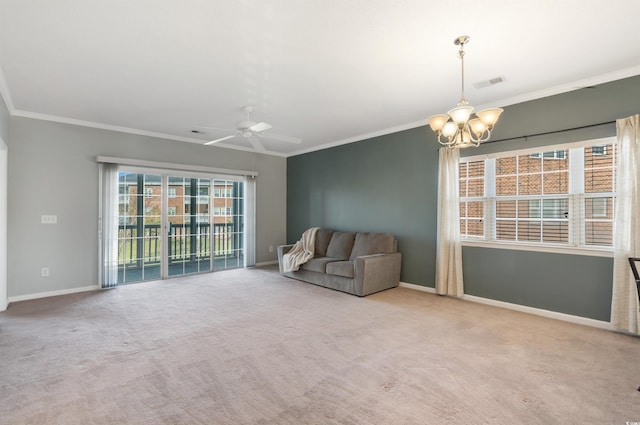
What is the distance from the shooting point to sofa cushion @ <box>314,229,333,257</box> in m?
6.12

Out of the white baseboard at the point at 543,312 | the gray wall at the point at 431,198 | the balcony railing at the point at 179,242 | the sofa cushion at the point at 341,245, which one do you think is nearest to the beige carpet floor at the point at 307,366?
the white baseboard at the point at 543,312

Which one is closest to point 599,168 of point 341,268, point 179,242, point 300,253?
point 341,268

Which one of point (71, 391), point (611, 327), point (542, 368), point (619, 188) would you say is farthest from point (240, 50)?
point (611, 327)

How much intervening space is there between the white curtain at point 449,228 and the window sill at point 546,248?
0.22 meters

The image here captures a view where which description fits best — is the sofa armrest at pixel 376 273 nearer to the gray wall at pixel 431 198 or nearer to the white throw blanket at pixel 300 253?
the gray wall at pixel 431 198

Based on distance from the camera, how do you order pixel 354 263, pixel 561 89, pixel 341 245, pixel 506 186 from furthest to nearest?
pixel 341 245 < pixel 354 263 < pixel 506 186 < pixel 561 89

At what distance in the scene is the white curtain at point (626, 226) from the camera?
10.1 feet

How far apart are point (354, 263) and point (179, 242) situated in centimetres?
352

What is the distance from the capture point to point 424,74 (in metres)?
3.26

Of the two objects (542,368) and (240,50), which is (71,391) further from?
(542,368)

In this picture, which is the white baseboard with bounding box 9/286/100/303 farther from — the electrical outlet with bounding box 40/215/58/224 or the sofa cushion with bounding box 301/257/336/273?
the sofa cushion with bounding box 301/257/336/273

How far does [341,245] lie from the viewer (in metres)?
5.81

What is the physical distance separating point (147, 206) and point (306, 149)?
11.4 ft

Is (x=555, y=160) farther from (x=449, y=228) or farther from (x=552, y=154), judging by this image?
(x=449, y=228)
